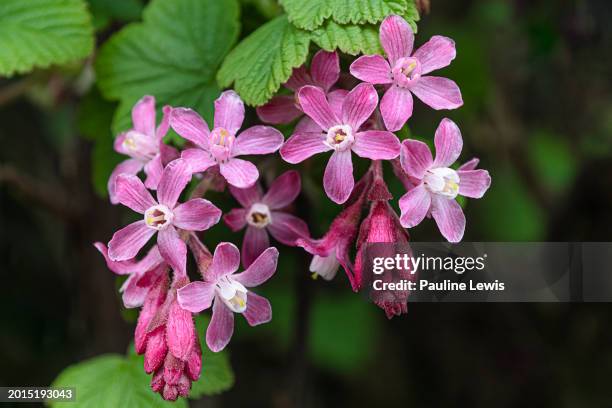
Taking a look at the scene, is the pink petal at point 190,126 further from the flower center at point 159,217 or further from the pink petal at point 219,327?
the pink petal at point 219,327

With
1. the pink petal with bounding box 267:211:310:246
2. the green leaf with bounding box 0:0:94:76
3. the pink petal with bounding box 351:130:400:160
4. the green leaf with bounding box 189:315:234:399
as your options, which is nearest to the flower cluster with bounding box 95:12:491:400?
the pink petal with bounding box 351:130:400:160

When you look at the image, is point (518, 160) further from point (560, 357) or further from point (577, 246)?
point (577, 246)

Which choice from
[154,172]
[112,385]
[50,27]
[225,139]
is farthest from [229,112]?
[112,385]

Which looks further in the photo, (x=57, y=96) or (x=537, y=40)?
(x=537, y=40)

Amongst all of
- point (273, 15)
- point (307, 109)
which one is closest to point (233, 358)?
point (273, 15)

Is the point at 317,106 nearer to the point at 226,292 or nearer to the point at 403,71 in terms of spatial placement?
the point at 403,71

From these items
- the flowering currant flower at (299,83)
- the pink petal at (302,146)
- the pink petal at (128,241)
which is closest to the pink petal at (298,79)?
the flowering currant flower at (299,83)

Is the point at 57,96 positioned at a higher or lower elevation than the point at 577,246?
higher

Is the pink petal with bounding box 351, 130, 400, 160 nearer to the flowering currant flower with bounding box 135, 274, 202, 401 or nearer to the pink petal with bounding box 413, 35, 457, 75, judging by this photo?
the pink petal with bounding box 413, 35, 457, 75
